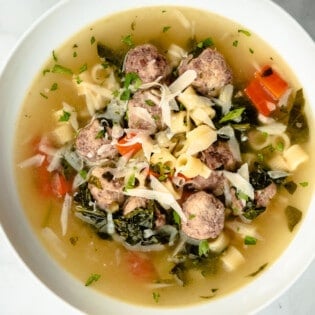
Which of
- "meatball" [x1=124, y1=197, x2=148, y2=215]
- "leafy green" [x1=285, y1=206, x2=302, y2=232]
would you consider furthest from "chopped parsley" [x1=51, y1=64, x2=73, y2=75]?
"leafy green" [x1=285, y1=206, x2=302, y2=232]

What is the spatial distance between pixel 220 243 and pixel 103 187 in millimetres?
497

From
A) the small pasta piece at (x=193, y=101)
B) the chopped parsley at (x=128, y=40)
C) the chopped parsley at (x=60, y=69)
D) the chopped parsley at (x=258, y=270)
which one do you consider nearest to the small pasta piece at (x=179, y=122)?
the small pasta piece at (x=193, y=101)

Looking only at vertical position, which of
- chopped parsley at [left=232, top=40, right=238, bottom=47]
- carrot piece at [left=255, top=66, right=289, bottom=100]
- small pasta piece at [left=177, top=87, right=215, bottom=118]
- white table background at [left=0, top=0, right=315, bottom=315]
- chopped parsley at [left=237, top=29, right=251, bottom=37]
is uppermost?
chopped parsley at [left=237, top=29, right=251, bottom=37]

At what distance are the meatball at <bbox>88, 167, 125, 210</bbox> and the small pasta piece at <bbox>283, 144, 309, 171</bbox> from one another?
2.14 feet

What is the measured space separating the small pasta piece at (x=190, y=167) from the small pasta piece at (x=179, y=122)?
0.34 feet

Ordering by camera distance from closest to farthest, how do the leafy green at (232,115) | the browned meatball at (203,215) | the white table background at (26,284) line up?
the browned meatball at (203,215)
the leafy green at (232,115)
the white table background at (26,284)

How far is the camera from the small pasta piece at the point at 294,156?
8.14 feet

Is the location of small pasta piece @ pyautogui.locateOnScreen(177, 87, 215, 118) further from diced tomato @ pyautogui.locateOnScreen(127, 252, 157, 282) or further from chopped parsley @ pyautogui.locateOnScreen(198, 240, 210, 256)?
diced tomato @ pyautogui.locateOnScreen(127, 252, 157, 282)

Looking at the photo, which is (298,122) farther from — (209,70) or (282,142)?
(209,70)

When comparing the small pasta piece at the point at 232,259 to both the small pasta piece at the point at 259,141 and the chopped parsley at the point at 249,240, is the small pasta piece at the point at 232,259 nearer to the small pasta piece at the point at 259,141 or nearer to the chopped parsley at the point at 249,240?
the chopped parsley at the point at 249,240

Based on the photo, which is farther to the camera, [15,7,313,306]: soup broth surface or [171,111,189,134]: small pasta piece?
[15,7,313,306]: soup broth surface

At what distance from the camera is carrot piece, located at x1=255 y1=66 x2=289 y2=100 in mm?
2463

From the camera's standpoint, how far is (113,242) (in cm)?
250

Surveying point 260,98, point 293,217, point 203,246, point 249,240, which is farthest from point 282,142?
point 203,246
